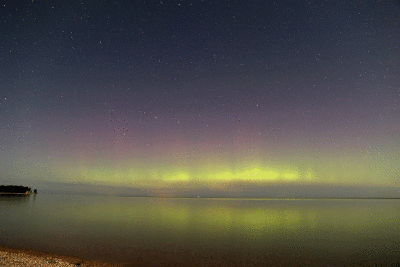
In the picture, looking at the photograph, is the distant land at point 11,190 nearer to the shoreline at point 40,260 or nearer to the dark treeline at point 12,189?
the dark treeline at point 12,189

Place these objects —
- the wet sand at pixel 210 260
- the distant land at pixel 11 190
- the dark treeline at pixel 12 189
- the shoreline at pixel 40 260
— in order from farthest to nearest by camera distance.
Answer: the dark treeline at pixel 12 189 → the distant land at pixel 11 190 → the wet sand at pixel 210 260 → the shoreline at pixel 40 260

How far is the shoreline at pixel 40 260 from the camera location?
48.2 ft

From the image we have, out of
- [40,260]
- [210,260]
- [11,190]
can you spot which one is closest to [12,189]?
[11,190]

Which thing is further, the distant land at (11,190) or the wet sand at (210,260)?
the distant land at (11,190)

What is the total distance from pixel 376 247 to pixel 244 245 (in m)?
13.7

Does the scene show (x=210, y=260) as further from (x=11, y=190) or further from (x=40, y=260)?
(x=11, y=190)

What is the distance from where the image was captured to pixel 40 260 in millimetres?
16234

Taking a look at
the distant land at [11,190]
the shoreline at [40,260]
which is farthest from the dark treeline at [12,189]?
the shoreline at [40,260]

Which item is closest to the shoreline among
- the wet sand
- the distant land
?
the wet sand

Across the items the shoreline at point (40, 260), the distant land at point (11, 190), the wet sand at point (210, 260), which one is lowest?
the distant land at point (11, 190)

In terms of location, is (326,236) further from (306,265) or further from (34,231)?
(34,231)

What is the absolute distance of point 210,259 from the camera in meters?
20.8

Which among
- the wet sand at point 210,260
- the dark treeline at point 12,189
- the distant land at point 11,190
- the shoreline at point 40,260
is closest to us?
the shoreline at point 40,260

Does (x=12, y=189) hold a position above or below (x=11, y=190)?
above
